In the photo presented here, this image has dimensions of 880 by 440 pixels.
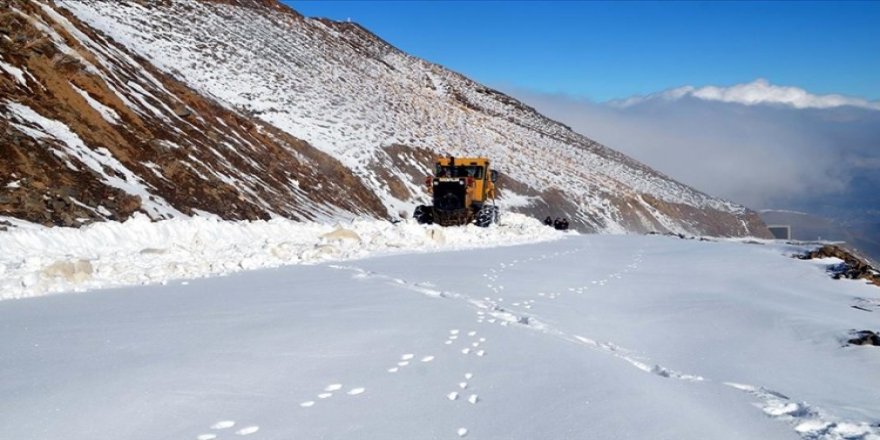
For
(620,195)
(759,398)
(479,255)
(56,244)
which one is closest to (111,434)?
(759,398)

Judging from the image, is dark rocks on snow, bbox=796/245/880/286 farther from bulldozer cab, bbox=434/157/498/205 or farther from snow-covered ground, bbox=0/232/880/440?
bulldozer cab, bbox=434/157/498/205

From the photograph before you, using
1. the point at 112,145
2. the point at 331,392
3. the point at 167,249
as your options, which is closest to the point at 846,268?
the point at 167,249

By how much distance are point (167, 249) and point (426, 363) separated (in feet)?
31.7

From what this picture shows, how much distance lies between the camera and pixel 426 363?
6699mm


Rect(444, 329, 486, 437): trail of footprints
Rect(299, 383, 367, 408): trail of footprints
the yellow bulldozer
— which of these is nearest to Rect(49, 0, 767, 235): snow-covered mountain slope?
the yellow bulldozer

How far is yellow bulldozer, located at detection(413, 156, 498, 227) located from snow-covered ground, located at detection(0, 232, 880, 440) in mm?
18471

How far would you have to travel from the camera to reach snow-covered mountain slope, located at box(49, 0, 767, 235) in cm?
4622

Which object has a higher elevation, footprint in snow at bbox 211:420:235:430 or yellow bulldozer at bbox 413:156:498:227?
yellow bulldozer at bbox 413:156:498:227

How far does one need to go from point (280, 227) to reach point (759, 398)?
16423 mm

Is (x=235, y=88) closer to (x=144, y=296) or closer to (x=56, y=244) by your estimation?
(x=56, y=244)

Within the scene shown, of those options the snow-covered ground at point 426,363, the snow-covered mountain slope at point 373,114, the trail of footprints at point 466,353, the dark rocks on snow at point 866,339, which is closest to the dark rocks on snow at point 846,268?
the snow-covered ground at point 426,363

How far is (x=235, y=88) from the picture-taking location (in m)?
47.2

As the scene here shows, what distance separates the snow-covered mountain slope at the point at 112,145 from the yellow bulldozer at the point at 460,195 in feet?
15.8

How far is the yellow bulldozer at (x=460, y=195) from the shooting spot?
3106 centimetres
